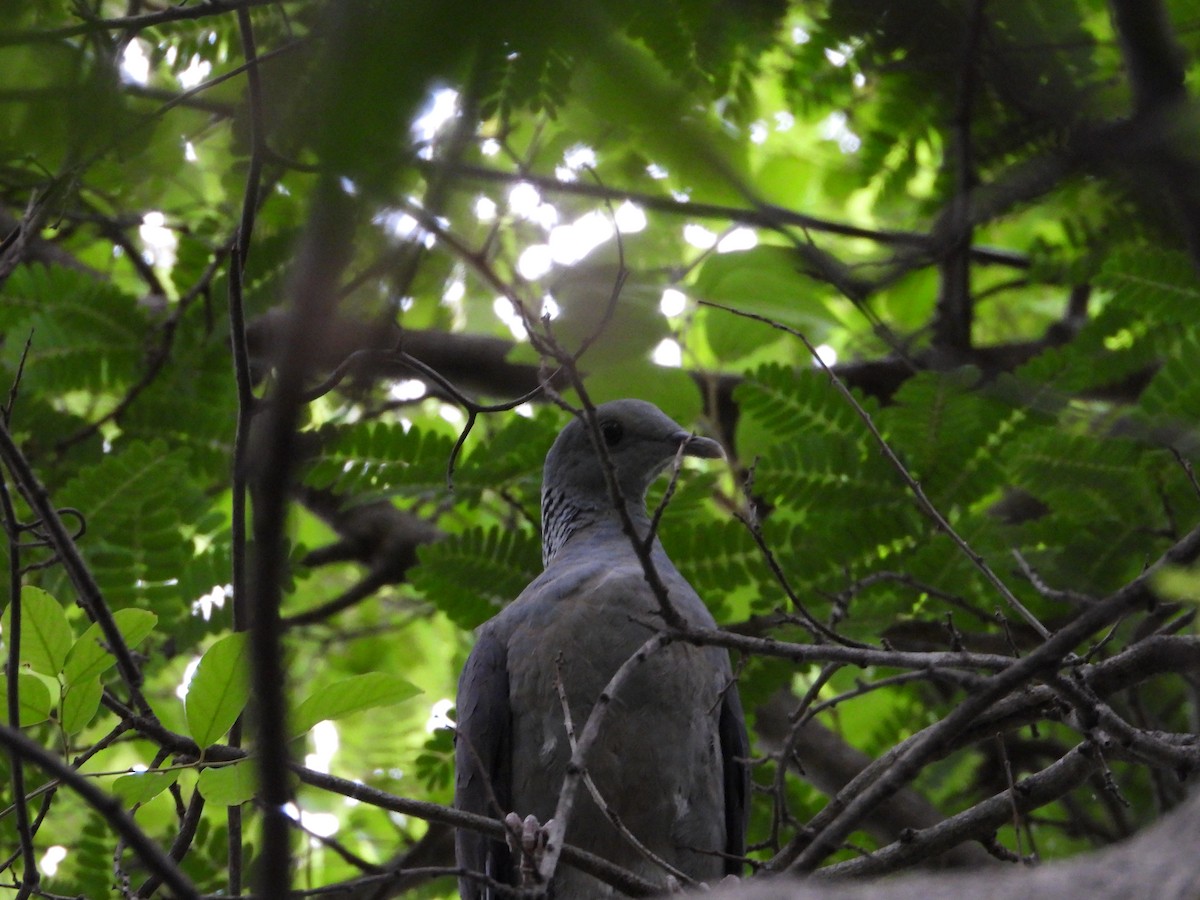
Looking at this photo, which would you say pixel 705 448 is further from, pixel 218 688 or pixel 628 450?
pixel 218 688

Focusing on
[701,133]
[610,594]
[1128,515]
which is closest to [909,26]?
[701,133]

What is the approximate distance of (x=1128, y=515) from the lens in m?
4.20

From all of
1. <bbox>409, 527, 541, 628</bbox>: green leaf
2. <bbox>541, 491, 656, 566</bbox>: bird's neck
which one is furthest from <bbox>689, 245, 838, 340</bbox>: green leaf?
<bbox>409, 527, 541, 628</bbox>: green leaf

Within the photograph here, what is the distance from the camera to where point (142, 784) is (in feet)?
8.14

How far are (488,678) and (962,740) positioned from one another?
1477 millimetres

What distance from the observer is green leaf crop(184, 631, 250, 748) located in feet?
7.81

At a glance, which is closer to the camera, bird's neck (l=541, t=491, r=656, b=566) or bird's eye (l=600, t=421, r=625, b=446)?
bird's neck (l=541, t=491, r=656, b=566)

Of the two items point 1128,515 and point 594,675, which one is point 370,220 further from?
point 1128,515

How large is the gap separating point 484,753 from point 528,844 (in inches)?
54.4

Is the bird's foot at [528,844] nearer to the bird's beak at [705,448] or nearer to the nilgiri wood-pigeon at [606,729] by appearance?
the nilgiri wood-pigeon at [606,729]

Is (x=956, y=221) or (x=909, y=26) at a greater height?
(x=909, y=26)

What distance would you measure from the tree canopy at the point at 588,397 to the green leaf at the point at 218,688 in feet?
0.03

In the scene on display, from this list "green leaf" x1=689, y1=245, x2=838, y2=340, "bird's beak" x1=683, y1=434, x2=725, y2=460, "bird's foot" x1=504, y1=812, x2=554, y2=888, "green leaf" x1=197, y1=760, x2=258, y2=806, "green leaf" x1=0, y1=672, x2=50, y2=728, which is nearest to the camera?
"bird's foot" x1=504, y1=812, x2=554, y2=888

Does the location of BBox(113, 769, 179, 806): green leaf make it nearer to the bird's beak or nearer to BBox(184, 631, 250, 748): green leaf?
BBox(184, 631, 250, 748): green leaf
